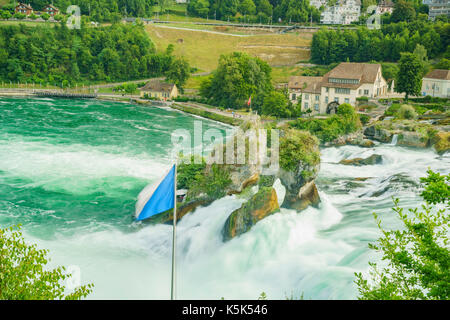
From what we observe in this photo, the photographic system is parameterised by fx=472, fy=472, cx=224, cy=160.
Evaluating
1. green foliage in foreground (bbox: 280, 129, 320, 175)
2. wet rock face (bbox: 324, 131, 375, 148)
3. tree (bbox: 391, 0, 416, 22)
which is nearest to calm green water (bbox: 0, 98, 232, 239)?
green foliage in foreground (bbox: 280, 129, 320, 175)

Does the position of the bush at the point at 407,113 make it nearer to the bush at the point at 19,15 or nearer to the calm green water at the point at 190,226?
the calm green water at the point at 190,226

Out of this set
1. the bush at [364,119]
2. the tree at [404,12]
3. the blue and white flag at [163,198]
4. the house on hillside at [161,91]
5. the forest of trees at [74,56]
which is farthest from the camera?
the tree at [404,12]

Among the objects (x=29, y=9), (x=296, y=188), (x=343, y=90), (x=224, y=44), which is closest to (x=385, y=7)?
(x=224, y=44)

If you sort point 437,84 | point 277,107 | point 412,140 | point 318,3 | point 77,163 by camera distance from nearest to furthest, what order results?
point 77,163 → point 412,140 → point 277,107 → point 437,84 → point 318,3

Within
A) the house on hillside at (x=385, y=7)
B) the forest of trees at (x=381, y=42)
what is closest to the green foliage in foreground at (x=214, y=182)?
the forest of trees at (x=381, y=42)

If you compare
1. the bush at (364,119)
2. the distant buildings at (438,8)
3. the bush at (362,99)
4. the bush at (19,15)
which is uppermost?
the distant buildings at (438,8)

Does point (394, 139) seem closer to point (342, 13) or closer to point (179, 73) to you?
point (179, 73)
